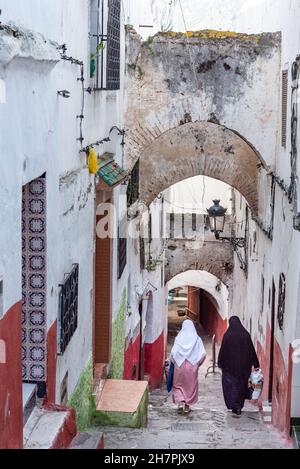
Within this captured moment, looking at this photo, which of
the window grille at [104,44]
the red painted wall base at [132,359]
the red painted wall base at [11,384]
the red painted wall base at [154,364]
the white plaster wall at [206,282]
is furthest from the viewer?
the white plaster wall at [206,282]

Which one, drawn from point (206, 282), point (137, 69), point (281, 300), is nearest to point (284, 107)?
point (137, 69)

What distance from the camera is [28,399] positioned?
5.59 meters

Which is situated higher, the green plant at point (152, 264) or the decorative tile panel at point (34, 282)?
the decorative tile panel at point (34, 282)

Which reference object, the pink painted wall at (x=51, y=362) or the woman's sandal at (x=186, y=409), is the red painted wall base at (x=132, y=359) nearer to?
the woman's sandal at (x=186, y=409)

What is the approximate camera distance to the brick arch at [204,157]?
12719 millimetres

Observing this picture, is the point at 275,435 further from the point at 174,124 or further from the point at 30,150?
the point at 30,150

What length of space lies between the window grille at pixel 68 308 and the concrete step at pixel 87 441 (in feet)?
2.89

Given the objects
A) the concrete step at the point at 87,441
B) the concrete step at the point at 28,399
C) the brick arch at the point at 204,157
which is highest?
the brick arch at the point at 204,157

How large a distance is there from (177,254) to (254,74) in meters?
7.64

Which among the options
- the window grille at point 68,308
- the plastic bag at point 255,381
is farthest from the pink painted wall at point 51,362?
the plastic bag at point 255,381

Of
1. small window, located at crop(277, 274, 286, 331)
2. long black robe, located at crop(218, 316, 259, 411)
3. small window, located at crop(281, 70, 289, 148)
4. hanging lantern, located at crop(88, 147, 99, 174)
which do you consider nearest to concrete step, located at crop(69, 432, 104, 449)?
hanging lantern, located at crop(88, 147, 99, 174)

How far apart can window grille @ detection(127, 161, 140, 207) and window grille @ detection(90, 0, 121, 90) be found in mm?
2547

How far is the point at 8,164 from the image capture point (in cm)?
454

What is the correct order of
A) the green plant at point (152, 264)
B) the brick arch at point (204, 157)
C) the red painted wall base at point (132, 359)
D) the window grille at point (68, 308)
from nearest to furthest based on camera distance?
the window grille at point (68, 308)
the brick arch at point (204, 157)
the red painted wall base at point (132, 359)
the green plant at point (152, 264)
